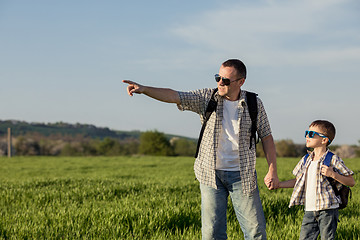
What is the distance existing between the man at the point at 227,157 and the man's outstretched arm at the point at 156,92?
0.01 m

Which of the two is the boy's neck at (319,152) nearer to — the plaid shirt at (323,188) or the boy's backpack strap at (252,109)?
the plaid shirt at (323,188)

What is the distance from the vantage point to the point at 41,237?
5.12 m

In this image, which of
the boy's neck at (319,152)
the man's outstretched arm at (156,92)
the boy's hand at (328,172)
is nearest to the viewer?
the man's outstretched arm at (156,92)

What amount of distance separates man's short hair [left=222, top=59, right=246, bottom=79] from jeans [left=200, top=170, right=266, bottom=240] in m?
1.07

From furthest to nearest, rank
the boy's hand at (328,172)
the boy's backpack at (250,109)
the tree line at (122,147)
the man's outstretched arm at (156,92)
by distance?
1. the tree line at (122,147)
2. the boy's backpack at (250,109)
3. the boy's hand at (328,172)
4. the man's outstretched arm at (156,92)

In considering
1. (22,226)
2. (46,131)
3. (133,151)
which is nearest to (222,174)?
(22,226)

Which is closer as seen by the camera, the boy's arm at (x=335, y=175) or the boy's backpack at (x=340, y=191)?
the boy's arm at (x=335, y=175)

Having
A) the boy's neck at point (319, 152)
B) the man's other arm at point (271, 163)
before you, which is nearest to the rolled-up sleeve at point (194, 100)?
the man's other arm at point (271, 163)

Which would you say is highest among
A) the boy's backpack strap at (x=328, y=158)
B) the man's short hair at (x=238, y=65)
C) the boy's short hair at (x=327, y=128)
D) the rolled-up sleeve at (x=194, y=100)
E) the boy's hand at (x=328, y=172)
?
the man's short hair at (x=238, y=65)

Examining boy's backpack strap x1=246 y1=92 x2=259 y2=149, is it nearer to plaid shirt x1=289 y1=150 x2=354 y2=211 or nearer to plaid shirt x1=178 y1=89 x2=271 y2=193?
plaid shirt x1=178 y1=89 x2=271 y2=193

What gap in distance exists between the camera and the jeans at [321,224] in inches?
151

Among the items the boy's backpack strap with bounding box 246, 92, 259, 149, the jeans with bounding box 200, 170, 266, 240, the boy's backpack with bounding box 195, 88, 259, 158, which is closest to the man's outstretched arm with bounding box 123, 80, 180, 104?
Result: the boy's backpack with bounding box 195, 88, 259, 158

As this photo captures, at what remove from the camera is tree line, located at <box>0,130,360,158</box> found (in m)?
43.3

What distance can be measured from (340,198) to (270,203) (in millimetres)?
3343
